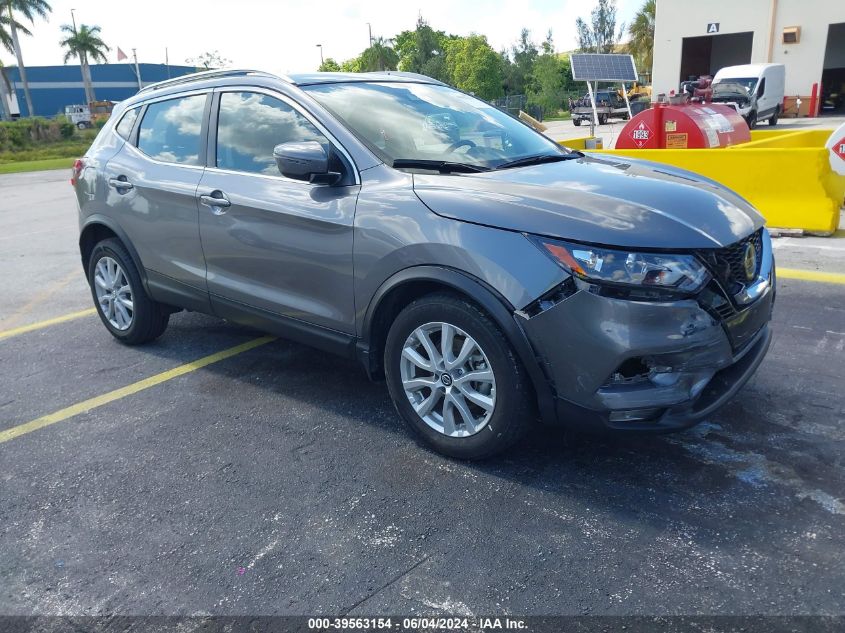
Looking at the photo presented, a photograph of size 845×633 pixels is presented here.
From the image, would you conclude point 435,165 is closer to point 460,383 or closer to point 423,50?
point 460,383

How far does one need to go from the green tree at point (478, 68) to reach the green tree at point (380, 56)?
1605 cm

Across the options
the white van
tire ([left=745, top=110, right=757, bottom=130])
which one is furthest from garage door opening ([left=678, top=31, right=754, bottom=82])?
tire ([left=745, top=110, right=757, bottom=130])

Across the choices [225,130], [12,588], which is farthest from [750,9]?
[12,588]

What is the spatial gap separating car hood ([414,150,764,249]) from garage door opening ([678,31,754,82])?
40719 millimetres

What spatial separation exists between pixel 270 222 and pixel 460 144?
1.11 meters

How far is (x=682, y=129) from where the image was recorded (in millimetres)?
10094

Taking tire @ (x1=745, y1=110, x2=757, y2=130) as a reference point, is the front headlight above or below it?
above

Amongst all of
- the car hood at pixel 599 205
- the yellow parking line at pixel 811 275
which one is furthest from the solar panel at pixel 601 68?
the car hood at pixel 599 205

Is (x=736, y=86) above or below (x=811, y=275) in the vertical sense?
above

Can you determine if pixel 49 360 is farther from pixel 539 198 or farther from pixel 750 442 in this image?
pixel 750 442

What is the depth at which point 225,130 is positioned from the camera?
4.21 m

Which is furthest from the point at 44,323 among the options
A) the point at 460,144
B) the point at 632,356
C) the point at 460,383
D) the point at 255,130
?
the point at 632,356

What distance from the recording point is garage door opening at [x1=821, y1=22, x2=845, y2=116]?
3834 centimetres

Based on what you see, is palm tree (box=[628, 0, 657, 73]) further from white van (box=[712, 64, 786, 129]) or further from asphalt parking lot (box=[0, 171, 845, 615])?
asphalt parking lot (box=[0, 171, 845, 615])
